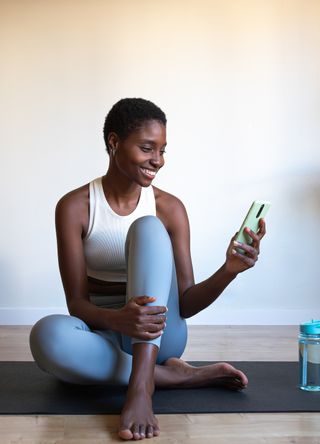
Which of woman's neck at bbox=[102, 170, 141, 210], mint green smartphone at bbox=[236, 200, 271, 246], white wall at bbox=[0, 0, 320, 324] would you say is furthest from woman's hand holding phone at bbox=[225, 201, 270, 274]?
white wall at bbox=[0, 0, 320, 324]

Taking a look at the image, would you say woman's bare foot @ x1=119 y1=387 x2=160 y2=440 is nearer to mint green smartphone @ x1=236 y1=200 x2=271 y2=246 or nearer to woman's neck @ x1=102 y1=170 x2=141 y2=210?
mint green smartphone @ x1=236 y1=200 x2=271 y2=246

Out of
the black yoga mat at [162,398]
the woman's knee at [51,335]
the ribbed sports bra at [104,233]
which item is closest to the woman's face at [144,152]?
the ribbed sports bra at [104,233]

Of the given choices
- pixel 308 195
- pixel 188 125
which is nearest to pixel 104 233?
pixel 188 125

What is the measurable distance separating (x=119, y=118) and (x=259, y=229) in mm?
528

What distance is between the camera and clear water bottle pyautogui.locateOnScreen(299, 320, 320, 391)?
2051mm

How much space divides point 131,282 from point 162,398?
1.22 feet

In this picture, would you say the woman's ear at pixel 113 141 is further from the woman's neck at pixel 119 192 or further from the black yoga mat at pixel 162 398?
the black yoga mat at pixel 162 398

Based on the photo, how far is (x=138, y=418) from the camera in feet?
5.51

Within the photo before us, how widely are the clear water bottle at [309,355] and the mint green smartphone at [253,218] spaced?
14.0 inches

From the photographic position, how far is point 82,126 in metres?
3.98

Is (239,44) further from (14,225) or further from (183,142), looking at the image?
(14,225)

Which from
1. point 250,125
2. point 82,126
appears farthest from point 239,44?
point 82,126

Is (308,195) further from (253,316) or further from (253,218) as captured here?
(253,218)

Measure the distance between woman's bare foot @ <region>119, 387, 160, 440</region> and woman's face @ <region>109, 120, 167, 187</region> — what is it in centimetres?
60
